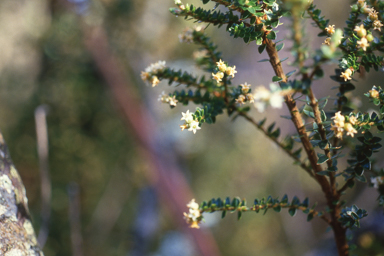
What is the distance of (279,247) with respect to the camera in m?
3.00

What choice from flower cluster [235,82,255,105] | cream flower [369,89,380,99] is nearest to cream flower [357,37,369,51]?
cream flower [369,89,380,99]

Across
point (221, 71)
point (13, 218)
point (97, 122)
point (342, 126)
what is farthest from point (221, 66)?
point (97, 122)

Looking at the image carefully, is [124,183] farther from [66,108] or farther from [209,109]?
[209,109]

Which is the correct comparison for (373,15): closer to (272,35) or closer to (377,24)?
(377,24)

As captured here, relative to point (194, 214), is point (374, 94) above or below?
above

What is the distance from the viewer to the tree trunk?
0.50 metres

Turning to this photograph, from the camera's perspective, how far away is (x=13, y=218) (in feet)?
1.77

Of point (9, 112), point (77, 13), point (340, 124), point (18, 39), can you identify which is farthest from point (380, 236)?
point (18, 39)

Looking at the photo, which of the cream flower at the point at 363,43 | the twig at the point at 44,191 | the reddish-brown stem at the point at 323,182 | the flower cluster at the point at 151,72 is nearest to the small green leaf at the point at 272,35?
the reddish-brown stem at the point at 323,182

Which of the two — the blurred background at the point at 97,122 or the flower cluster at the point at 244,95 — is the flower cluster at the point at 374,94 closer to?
the flower cluster at the point at 244,95

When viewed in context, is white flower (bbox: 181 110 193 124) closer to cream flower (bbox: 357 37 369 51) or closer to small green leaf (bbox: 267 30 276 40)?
small green leaf (bbox: 267 30 276 40)

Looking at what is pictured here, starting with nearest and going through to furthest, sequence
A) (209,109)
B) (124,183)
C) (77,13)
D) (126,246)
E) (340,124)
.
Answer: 1. (340,124)
2. (209,109)
3. (77,13)
4. (126,246)
5. (124,183)

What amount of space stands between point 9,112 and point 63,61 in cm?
53

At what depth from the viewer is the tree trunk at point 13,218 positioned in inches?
19.8
